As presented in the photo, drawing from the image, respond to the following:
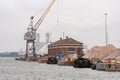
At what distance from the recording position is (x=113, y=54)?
150 meters

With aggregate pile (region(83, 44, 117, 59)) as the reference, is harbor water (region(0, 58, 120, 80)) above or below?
below

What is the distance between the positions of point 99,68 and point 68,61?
43902 millimetres

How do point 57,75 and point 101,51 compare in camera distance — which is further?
Result: point 101,51

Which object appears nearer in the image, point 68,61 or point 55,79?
point 55,79

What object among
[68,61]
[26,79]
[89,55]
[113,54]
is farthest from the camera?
[89,55]

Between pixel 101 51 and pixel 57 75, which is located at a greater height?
pixel 101 51

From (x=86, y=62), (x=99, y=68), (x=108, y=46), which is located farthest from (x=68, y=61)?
(x=99, y=68)

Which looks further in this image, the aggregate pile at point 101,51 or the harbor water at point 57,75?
the aggregate pile at point 101,51

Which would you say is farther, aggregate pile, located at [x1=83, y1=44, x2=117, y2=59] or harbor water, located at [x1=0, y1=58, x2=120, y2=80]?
aggregate pile, located at [x1=83, y1=44, x2=117, y2=59]

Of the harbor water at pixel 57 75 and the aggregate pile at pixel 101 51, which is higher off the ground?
the aggregate pile at pixel 101 51

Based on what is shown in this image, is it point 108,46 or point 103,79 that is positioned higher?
point 108,46

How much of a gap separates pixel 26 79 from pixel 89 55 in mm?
98779

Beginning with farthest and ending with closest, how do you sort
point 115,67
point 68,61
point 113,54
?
1. point 68,61
2. point 113,54
3. point 115,67

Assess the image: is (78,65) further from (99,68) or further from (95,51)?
(95,51)
